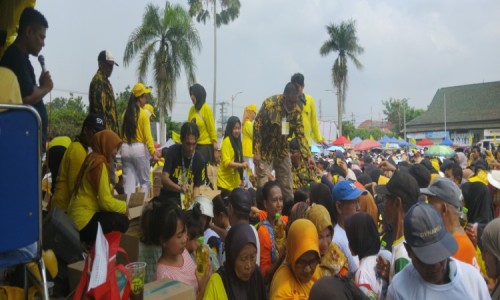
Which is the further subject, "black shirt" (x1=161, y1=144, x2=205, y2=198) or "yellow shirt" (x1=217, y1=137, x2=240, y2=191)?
"yellow shirt" (x1=217, y1=137, x2=240, y2=191)

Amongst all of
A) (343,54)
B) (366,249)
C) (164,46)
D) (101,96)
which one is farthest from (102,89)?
(343,54)

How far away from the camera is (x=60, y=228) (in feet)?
9.74

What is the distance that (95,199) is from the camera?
344cm

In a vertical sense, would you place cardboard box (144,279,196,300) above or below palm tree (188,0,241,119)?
below

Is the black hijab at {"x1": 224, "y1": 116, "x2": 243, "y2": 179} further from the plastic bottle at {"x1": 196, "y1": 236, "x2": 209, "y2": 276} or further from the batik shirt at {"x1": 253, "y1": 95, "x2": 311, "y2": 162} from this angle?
the plastic bottle at {"x1": 196, "y1": 236, "x2": 209, "y2": 276}

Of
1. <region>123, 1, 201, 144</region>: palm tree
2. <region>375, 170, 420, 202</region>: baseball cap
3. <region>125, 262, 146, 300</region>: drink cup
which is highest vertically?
<region>123, 1, 201, 144</region>: palm tree

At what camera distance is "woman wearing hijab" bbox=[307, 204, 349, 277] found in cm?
294

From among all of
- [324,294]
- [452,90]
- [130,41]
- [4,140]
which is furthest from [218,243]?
[452,90]

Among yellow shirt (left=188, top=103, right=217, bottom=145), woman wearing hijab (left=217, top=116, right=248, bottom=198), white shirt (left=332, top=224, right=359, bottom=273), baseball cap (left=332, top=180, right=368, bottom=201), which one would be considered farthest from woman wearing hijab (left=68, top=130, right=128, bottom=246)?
yellow shirt (left=188, top=103, right=217, bottom=145)

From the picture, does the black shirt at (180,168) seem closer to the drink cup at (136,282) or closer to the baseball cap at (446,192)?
the baseball cap at (446,192)

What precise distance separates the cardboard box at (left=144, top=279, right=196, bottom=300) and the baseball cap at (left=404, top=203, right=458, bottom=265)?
4.05 ft

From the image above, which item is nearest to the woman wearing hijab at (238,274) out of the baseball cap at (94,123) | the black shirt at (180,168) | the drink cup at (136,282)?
the drink cup at (136,282)

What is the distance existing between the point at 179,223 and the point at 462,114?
5523 cm

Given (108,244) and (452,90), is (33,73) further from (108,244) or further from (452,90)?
(452,90)
